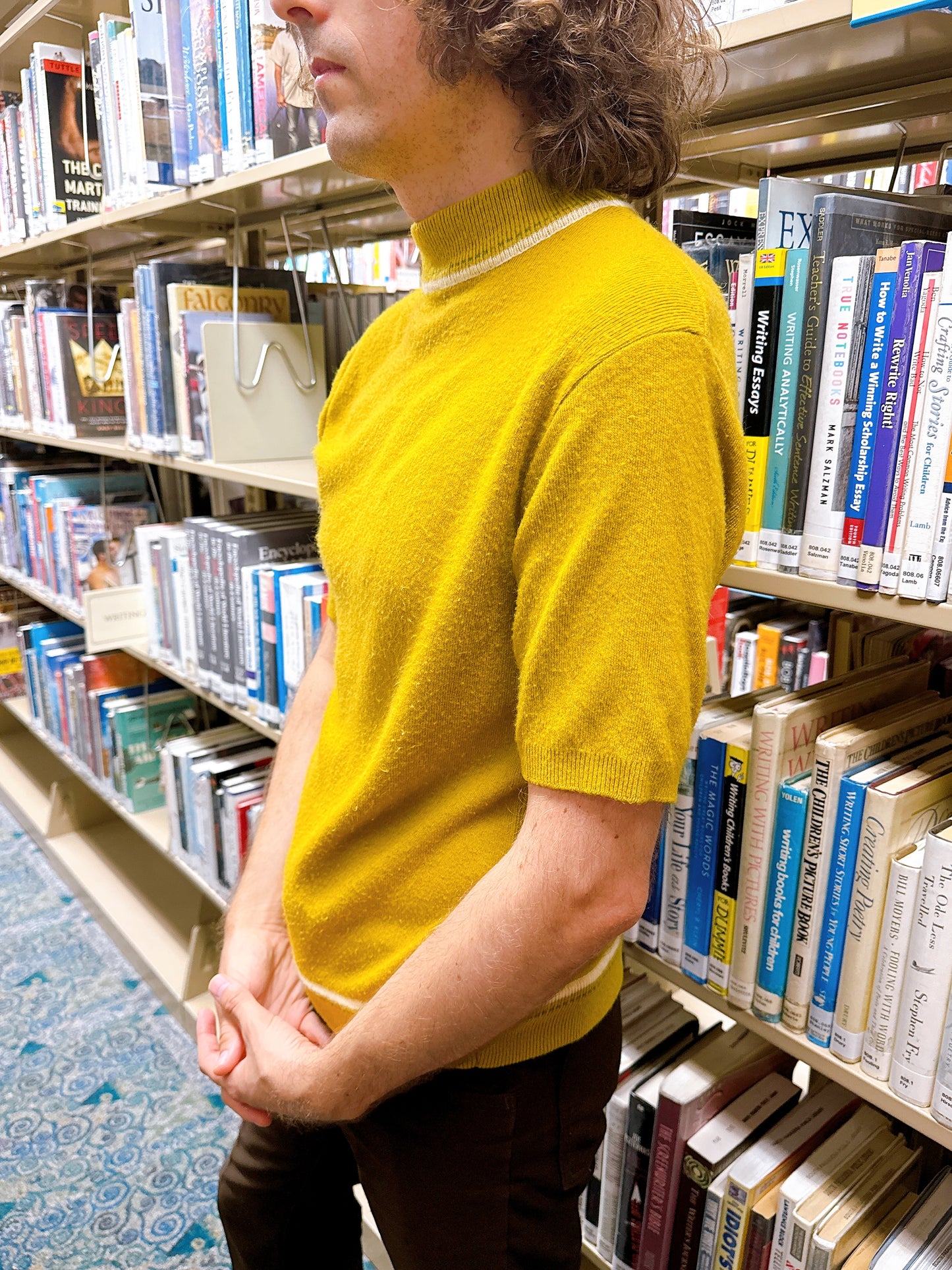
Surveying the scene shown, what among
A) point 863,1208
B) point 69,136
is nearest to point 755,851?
point 863,1208

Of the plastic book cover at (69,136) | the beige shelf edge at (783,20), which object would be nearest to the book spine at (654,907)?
the beige shelf edge at (783,20)

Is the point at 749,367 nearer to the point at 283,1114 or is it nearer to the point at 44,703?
the point at 283,1114

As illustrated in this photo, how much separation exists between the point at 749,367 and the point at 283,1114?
72 cm

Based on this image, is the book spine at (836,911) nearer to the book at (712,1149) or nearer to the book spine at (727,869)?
the book spine at (727,869)

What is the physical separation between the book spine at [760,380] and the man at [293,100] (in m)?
0.69

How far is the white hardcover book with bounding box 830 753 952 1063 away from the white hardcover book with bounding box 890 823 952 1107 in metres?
0.03

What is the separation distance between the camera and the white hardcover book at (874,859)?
0.72m

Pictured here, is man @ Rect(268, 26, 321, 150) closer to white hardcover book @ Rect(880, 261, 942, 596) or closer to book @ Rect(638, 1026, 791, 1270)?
white hardcover book @ Rect(880, 261, 942, 596)

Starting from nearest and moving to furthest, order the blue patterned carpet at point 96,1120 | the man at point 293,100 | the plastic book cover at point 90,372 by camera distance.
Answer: the man at point 293,100 → the blue patterned carpet at point 96,1120 → the plastic book cover at point 90,372

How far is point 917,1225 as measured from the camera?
0.81 m

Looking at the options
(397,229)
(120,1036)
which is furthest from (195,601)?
(120,1036)

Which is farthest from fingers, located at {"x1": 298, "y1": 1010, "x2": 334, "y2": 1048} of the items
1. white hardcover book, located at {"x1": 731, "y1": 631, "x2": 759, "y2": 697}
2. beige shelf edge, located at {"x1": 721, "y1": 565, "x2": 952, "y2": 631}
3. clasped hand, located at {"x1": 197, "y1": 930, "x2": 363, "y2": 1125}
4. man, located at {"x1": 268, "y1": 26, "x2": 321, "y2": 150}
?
white hardcover book, located at {"x1": 731, "y1": 631, "x2": 759, "y2": 697}

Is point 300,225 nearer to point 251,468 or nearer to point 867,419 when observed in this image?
point 251,468

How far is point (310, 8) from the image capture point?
2.15 feet
